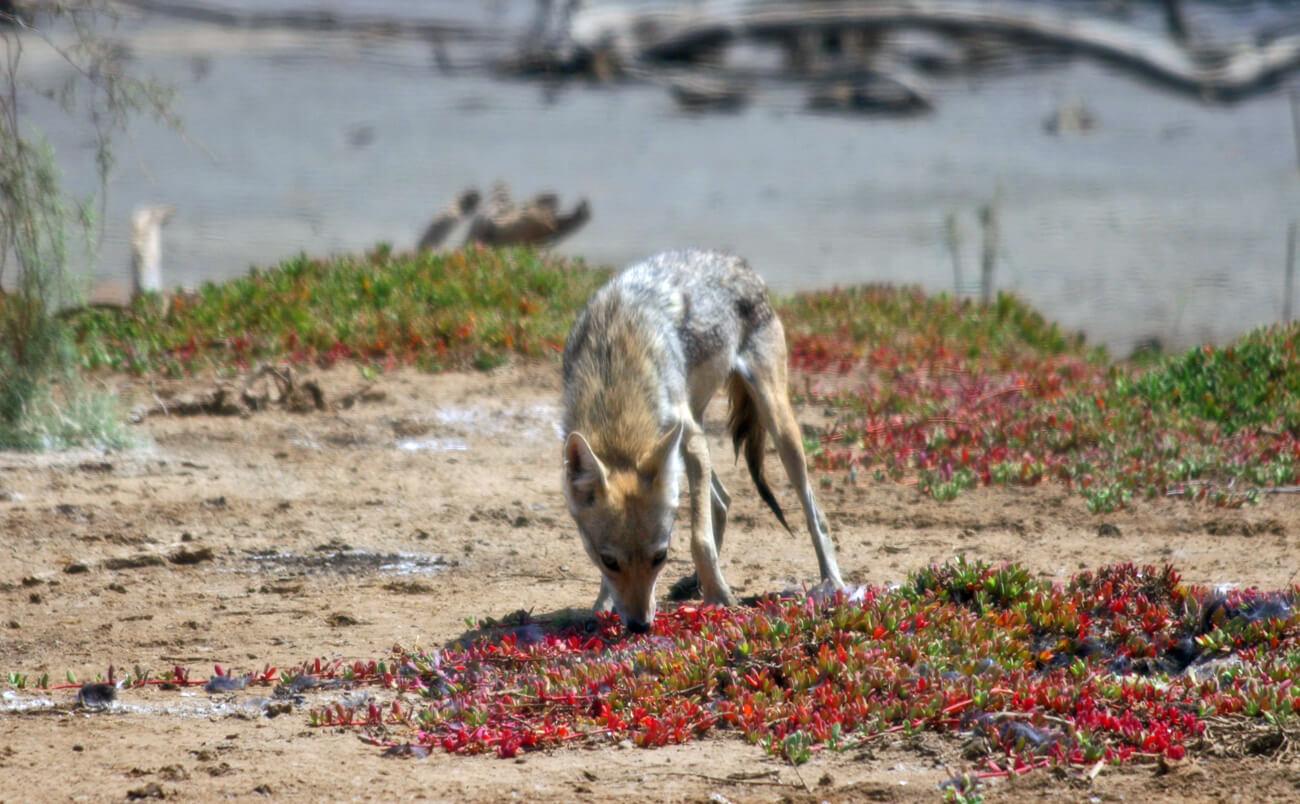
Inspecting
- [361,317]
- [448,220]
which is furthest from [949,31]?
[361,317]

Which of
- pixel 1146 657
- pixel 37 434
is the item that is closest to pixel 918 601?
pixel 1146 657

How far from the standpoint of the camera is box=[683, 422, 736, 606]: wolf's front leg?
22.6 feet

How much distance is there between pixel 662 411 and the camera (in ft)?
22.8

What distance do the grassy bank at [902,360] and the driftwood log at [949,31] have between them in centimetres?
1289

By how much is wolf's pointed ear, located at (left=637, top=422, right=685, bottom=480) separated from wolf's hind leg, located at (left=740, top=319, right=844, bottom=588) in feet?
4.25

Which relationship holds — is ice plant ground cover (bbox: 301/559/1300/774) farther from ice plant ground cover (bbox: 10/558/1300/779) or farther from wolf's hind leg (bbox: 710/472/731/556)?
wolf's hind leg (bbox: 710/472/731/556)

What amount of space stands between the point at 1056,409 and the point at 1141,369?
242cm

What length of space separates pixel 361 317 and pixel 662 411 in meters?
5.15

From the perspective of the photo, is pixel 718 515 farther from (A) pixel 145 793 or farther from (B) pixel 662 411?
(A) pixel 145 793

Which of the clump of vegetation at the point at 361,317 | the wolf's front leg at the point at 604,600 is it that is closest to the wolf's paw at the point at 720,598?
the wolf's front leg at the point at 604,600

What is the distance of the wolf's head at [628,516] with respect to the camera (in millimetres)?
6375

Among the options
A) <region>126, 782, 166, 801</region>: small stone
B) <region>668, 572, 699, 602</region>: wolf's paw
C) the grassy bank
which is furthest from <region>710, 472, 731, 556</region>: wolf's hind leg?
<region>126, 782, 166, 801</region>: small stone

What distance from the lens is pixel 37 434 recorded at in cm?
924

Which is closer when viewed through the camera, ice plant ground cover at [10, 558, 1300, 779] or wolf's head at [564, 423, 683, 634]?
ice plant ground cover at [10, 558, 1300, 779]
